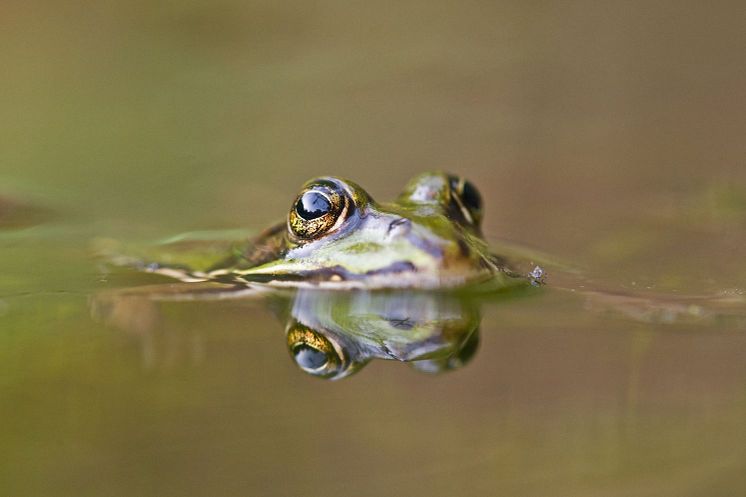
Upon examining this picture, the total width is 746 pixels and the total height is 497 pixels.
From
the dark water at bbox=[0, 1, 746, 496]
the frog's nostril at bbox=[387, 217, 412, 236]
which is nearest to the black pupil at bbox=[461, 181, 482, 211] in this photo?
the dark water at bbox=[0, 1, 746, 496]

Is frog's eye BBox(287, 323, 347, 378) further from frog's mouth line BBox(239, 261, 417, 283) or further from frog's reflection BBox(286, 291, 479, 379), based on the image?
frog's mouth line BBox(239, 261, 417, 283)

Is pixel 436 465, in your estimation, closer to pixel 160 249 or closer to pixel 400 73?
pixel 160 249

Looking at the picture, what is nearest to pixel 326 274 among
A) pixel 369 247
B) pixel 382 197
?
pixel 369 247

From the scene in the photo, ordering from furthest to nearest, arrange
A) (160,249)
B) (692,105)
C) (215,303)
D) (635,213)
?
(692,105) < (635,213) < (160,249) < (215,303)

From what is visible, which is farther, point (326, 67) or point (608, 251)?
point (326, 67)

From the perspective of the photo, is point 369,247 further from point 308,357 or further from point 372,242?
point 308,357

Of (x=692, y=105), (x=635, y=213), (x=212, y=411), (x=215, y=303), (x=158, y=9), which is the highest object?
(x=158, y=9)

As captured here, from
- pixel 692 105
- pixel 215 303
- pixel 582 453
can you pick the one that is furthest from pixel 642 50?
pixel 582 453

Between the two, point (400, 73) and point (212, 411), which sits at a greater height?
point (400, 73)
